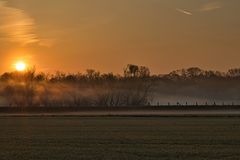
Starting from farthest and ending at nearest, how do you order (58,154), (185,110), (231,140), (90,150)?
(185,110) → (231,140) → (90,150) → (58,154)

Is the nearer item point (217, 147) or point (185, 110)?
point (217, 147)

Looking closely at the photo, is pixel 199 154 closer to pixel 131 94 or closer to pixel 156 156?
pixel 156 156

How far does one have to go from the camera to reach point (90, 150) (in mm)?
27844

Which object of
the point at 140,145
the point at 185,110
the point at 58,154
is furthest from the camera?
the point at 185,110

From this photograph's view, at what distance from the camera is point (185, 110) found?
4690 inches

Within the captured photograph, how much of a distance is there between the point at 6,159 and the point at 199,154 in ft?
29.8

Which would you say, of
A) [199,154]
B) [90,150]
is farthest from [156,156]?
[90,150]

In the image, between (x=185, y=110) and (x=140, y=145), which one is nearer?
(x=140, y=145)

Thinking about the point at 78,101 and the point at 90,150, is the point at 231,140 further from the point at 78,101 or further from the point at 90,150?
the point at 78,101

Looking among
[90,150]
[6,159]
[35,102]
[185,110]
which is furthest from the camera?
[35,102]

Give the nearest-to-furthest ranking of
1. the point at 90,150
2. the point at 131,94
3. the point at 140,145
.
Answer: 1. the point at 90,150
2. the point at 140,145
3. the point at 131,94

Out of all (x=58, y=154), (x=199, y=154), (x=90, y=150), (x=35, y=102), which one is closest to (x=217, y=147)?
(x=199, y=154)

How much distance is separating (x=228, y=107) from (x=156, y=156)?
100125mm

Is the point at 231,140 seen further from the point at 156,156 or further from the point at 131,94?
the point at 131,94
